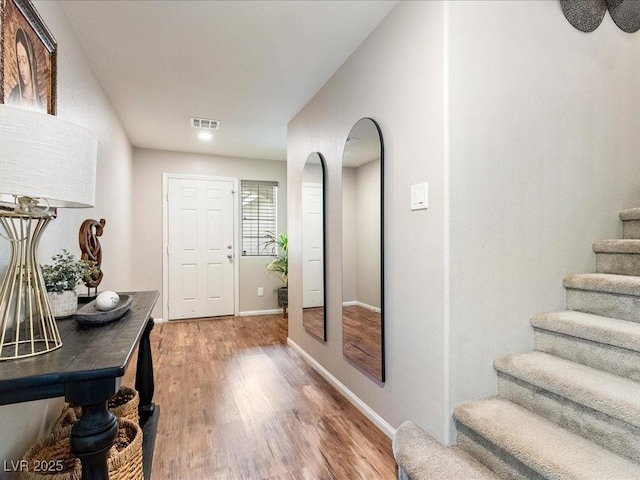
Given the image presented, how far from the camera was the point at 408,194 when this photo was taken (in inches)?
71.3

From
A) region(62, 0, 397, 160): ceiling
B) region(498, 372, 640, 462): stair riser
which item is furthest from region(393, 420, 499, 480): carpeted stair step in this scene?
region(62, 0, 397, 160): ceiling

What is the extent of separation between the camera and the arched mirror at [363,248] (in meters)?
2.05

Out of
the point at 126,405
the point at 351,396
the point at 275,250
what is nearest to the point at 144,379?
the point at 126,405

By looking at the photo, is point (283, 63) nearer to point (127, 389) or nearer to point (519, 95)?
point (519, 95)

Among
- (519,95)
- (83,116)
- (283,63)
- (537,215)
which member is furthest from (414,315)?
(83,116)

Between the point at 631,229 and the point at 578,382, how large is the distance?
47.6 inches

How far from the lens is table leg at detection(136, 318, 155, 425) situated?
210 centimetres

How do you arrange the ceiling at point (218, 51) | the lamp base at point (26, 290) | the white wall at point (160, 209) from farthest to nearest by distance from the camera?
the white wall at point (160, 209), the ceiling at point (218, 51), the lamp base at point (26, 290)

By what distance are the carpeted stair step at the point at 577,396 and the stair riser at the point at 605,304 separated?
35cm

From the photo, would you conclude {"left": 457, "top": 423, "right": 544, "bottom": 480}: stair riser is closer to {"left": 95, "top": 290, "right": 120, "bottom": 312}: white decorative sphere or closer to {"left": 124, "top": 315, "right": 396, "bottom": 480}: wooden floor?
{"left": 124, "top": 315, "right": 396, "bottom": 480}: wooden floor

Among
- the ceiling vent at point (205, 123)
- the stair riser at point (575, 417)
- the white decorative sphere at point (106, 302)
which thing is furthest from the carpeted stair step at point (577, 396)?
the ceiling vent at point (205, 123)

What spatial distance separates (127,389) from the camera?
1.83 m

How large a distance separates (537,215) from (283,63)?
6.37 feet

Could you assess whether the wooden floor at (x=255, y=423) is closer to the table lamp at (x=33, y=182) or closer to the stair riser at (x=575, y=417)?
the stair riser at (x=575, y=417)
